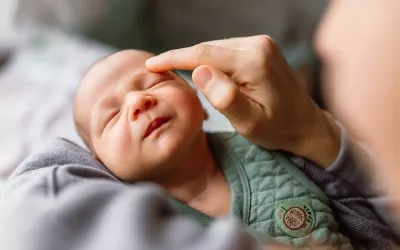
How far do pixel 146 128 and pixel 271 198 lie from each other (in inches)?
4.6

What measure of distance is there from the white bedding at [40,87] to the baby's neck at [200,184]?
0.23m

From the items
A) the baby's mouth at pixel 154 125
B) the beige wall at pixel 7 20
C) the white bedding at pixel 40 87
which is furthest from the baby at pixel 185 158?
the beige wall at pixel 7 20

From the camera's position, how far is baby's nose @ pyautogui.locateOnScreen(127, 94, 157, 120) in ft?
1.33

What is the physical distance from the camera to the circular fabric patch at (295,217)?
41 cm

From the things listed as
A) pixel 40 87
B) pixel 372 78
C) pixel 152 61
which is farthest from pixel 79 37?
pixel 372 78

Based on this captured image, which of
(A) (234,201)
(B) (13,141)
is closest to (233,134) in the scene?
(A) (234,201)

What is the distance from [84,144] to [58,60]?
14.4 inches

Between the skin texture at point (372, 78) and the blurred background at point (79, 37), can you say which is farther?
the blurred background at point (79, 37)

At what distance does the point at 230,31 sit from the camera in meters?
0.65

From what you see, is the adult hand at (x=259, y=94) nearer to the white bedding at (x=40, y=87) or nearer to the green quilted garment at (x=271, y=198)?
the green quilted garment at (x=271, y=198)

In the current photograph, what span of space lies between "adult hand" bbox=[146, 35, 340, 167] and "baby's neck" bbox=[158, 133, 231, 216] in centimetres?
4

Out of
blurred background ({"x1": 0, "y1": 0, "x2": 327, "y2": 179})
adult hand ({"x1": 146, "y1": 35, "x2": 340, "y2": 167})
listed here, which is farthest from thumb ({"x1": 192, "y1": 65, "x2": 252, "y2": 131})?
blurred background ({"x1": 0, "y1": 0, "x2": 327, "y2": 179})

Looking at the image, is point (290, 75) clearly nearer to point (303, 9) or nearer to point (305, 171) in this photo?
point (305, 171)

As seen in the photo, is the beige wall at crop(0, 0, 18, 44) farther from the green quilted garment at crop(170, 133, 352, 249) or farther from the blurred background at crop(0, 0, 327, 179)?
the green quilted garment at crop(170, 133, 352, 249)
